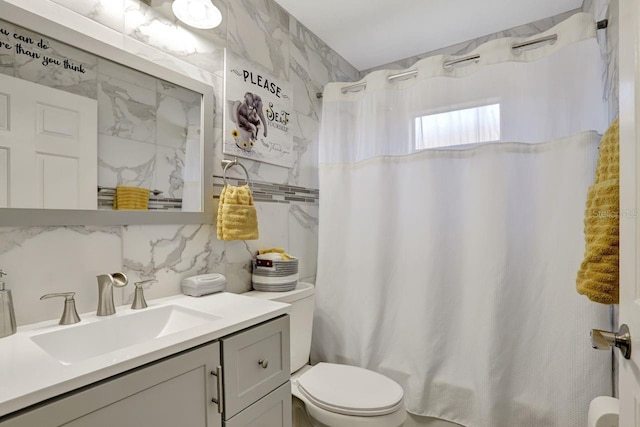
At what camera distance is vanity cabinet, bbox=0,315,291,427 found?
2.18 ft

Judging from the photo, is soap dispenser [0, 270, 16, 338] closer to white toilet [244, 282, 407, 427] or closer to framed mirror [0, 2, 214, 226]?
framed mirror [0, 2, 214, 226]

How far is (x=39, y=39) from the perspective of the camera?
1.00 metres

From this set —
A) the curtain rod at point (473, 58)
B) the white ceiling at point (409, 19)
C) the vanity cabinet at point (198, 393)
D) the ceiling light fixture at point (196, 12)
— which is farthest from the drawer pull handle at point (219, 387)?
the white ceiling at point (409, 19)

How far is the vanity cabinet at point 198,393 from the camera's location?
26.2 inches

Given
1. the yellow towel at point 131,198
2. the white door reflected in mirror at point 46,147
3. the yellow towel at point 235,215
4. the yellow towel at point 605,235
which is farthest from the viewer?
the yellow towel at point 235,215

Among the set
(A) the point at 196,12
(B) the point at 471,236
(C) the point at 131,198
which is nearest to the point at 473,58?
(B) the point at 471,236

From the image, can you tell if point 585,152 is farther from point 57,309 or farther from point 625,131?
point 57,309

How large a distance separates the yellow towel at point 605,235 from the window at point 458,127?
76 centimetres

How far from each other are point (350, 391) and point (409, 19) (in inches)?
80.3

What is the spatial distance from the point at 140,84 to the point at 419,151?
4.42 feet

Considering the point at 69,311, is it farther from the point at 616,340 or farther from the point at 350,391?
the point at 616,340

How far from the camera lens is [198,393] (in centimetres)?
88

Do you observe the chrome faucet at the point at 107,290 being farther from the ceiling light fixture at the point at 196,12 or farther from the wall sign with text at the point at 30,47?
the ceiling light fixture at the point at 196,12

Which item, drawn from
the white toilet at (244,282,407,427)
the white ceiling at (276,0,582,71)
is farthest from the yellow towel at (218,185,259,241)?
the white ceiling at (276,0,582,71)
